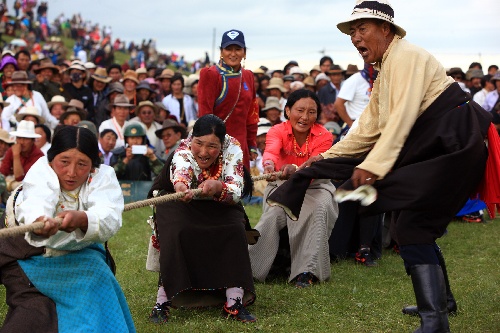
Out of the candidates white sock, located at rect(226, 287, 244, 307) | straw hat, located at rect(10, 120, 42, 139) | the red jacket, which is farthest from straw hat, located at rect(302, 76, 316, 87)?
white sock, located at rect(226, 287, 244, 307)

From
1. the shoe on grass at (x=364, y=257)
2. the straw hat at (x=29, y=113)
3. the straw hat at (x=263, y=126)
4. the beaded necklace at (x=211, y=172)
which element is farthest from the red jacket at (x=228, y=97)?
the straw hat at (x=29, y=113)

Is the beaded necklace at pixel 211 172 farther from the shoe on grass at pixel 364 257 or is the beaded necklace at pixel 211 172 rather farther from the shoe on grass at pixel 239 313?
the shoe on grass at pixel 364 257

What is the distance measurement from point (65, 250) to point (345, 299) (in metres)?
2.69

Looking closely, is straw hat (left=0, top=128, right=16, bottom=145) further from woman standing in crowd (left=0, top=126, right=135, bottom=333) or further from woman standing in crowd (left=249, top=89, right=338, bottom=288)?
woman standing in crowd (left=0, top=126, right=135, bottom=333)

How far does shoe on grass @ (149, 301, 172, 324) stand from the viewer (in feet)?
18.4

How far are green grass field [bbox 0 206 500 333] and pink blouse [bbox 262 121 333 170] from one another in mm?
1166

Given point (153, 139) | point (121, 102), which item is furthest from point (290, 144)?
point (121, 102)

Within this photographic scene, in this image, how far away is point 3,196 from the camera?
9.33 meters

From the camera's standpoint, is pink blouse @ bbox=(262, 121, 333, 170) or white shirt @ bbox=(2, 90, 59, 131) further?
white shirt @ bbox=(2, 90, 59, 131)

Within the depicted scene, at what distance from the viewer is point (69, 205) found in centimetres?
454

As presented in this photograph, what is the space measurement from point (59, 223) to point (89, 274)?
1.85 feet

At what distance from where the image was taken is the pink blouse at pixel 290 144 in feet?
23.5

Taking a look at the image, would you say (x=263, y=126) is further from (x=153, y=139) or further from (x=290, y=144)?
(x=290, y=144)

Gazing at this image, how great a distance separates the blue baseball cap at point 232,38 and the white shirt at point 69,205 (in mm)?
3147
